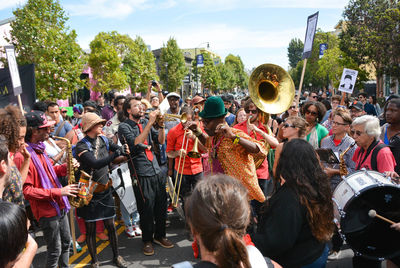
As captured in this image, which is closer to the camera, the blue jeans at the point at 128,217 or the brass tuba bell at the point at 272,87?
the brass tuba bell at the point at 272,87

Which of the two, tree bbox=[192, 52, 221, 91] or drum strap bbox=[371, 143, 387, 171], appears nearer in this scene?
drum strap bbox=[371, 143, 387, 171]

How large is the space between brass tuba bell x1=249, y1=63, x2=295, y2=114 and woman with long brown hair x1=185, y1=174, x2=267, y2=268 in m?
3.13

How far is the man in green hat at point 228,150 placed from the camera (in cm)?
357

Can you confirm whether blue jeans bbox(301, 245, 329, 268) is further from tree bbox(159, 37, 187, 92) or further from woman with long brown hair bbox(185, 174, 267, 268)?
tree bbox(159, 37, 187, 92)

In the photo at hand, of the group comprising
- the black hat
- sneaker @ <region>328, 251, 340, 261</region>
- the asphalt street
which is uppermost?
the black hat

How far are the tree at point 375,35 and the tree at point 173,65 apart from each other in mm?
28582

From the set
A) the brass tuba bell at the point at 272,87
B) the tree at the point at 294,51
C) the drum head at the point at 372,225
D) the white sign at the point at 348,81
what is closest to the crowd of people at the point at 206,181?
the drum head at the point at 372,225

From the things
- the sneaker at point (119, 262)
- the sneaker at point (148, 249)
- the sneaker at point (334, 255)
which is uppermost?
the sneaker at point (119, 262)

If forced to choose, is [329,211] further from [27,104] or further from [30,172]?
[27,104]

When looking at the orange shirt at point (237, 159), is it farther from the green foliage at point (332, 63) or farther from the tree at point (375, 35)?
the green foliage at point (332, 63)

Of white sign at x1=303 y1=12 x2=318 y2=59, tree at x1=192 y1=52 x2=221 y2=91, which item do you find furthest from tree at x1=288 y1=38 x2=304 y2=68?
white sign at x1=303 y1=12 x2=318 y2=59

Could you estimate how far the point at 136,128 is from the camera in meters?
4.89

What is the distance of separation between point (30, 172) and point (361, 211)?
333 centimetres

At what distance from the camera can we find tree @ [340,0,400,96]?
801 inches
